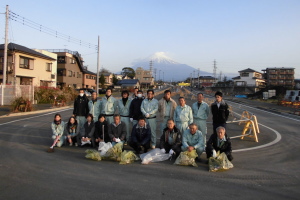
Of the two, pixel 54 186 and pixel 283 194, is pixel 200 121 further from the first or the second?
pixel 54 186

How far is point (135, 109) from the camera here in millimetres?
7516

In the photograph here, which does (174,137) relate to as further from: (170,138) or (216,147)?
(216,147)

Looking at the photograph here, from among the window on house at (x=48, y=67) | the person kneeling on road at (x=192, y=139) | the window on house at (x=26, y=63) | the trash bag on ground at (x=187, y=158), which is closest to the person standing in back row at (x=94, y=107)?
the person kneeling on road at (x=192, y=139)

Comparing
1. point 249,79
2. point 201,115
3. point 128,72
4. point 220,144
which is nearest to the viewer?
point 220,144

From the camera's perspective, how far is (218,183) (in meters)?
4.59

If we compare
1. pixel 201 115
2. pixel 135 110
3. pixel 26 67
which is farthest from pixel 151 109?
pixel 26 67

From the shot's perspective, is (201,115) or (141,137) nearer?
(141,137)

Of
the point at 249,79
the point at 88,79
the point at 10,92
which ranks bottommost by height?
the point at 10,92

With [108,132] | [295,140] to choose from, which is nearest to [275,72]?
[295,140]

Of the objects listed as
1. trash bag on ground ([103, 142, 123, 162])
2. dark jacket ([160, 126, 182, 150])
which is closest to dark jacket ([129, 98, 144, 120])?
dark jacket ([160, 126, 182, 150])

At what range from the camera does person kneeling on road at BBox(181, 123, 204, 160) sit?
6078mm

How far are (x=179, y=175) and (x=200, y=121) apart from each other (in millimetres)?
2393

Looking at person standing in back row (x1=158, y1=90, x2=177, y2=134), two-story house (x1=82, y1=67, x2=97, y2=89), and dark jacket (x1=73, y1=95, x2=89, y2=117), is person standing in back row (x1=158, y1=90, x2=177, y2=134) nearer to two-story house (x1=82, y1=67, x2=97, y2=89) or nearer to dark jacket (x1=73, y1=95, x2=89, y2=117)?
dark jacket (x1=73, y1=95, x2=89, y2=117)

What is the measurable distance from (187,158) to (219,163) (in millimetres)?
706
